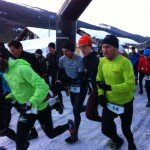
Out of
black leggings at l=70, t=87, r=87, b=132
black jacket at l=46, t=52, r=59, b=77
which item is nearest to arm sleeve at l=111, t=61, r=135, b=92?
black leggings at l=70, t=87, r=87, b=132

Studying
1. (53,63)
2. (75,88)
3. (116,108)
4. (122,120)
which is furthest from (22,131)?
(53,63)

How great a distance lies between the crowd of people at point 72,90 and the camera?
332cm

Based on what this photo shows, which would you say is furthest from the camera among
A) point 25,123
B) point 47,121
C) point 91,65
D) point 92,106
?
point 91,65

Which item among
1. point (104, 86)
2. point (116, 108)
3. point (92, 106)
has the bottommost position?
point (92, 106)

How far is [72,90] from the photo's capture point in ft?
16.0

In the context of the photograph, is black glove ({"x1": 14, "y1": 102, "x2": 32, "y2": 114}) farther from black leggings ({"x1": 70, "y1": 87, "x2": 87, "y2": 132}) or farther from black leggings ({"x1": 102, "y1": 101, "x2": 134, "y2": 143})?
black leggings ({"x1": 70, "y1": 87, "x2": 87, "y2": 132})

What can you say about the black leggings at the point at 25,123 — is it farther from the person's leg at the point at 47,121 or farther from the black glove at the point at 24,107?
the black glove at the point at 24,107

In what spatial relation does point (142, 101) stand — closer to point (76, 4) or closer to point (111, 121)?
point (76, 4)

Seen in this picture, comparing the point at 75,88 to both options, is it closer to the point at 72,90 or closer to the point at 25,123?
the point at 72,90

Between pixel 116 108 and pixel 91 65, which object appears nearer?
pixel 116 108

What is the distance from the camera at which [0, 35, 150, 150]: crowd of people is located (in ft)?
10.9

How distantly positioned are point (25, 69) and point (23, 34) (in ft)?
113

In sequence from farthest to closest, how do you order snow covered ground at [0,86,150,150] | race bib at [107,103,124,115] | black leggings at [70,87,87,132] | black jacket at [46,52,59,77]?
black jacket at [46,52,59,77] < black leggings at [70,87,87,132] < snow covered ground at [0,86,150,150] < race bib at [107,103,124,115]

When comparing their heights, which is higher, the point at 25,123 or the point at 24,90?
the point at 24,90
